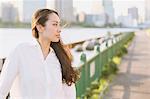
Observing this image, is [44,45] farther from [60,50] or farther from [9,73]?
[9,73]

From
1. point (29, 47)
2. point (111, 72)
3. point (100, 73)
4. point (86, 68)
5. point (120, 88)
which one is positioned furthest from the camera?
point (111, 72)

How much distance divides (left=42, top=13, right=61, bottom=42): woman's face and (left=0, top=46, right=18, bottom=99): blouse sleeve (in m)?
0.22

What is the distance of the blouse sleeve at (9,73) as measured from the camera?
89.4 inches

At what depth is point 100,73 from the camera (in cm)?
1073

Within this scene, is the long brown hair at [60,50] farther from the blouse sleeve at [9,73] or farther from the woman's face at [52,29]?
the blouse sleeve at [9,73]

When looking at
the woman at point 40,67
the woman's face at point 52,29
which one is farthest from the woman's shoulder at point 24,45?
the woman's face at point 52,29

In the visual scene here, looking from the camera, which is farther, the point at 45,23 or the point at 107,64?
the point at 107,64

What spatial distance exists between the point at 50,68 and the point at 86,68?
16.2 ft

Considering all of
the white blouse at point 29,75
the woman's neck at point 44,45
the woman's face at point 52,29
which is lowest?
the white blouse at point 29,75

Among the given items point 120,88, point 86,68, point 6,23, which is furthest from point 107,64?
point 6,23

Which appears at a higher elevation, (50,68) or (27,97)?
(50,68)

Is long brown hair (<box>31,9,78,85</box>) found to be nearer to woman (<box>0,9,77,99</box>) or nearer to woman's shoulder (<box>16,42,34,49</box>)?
woman (<box>0,9,77,99</box>)

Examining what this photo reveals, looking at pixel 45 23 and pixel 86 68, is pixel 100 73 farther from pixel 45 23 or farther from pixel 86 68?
pixel 45 23

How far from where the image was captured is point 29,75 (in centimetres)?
233
